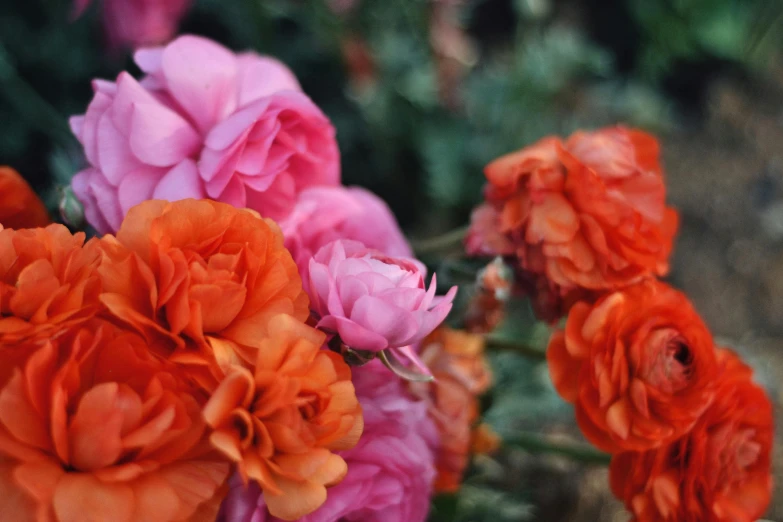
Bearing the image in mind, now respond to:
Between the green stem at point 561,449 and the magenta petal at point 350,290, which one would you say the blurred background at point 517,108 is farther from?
the magenta petal at point 350,290

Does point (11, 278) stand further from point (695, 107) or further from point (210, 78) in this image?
point (695, 107)

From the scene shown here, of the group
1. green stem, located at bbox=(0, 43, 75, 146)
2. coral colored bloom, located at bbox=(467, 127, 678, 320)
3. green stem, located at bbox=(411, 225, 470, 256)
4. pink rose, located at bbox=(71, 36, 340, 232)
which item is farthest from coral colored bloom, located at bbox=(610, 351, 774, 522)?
green stem, located at bbox=(0, 43, 75, 146)

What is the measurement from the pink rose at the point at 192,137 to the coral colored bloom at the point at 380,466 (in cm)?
15

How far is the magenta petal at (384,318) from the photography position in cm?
42

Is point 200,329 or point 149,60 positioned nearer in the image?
point 200,329

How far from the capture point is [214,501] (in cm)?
40

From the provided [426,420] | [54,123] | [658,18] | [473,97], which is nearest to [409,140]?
[473,97]

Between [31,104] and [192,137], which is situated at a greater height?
[192,137]

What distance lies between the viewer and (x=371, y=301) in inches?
16.5

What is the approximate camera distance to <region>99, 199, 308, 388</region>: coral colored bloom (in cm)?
39

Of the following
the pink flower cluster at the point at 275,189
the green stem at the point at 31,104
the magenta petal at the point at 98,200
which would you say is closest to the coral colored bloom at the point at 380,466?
the pink flower cluster at the point at 275,189

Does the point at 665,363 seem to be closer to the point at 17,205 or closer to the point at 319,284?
the point at 319,284

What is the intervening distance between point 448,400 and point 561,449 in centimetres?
16

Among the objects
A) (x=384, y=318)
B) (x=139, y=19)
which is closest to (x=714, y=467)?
(x=384, y=318)
